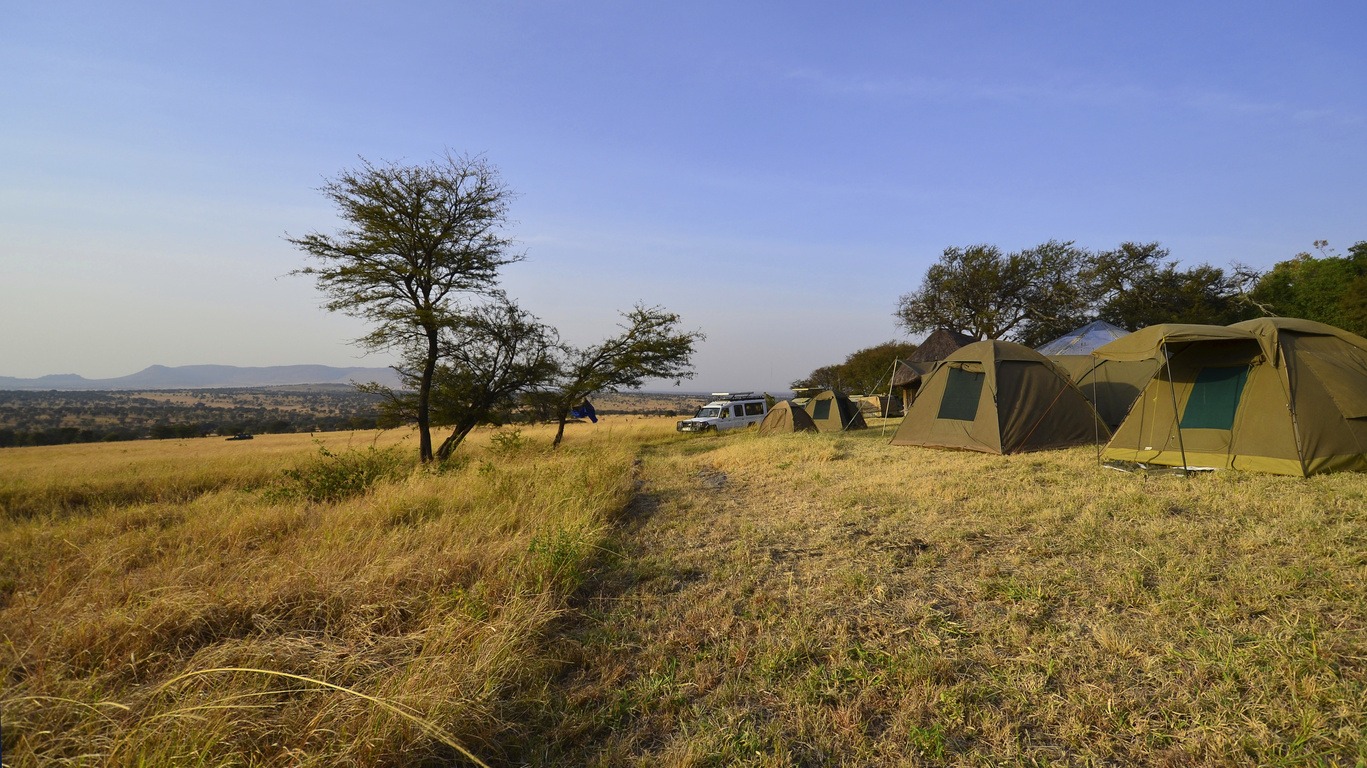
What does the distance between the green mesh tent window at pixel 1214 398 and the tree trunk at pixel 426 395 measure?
15310 millimetres

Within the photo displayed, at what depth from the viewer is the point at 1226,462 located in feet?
24.7

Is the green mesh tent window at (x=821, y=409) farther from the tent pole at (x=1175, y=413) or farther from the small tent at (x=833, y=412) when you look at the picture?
the tent pole at (x=1175, y=413)

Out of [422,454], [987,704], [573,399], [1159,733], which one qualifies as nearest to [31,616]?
[987,704]

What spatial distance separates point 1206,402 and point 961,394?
3996 mm

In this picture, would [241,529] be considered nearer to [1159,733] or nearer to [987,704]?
[987,704]

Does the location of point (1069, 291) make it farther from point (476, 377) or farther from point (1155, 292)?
point (476, 377)

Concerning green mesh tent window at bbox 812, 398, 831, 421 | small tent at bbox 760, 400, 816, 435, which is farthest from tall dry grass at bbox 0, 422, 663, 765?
green mesh tent window at bbox 812, 398, 831, 421

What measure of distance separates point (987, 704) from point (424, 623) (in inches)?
119

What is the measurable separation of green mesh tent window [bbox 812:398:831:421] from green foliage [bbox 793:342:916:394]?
20066 mm

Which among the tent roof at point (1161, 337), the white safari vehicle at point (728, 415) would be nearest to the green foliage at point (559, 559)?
the tent roof at point (1161, 337)

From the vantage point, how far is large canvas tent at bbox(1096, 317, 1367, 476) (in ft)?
22.4

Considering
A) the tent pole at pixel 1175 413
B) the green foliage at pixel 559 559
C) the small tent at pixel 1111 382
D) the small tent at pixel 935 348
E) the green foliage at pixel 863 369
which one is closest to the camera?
the green foliage at pixel 559 559

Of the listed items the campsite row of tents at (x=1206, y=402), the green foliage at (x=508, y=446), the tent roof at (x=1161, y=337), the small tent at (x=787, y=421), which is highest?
the tent roof at (x=1161, y=337)

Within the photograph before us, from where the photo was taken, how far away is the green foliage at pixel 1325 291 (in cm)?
2544
